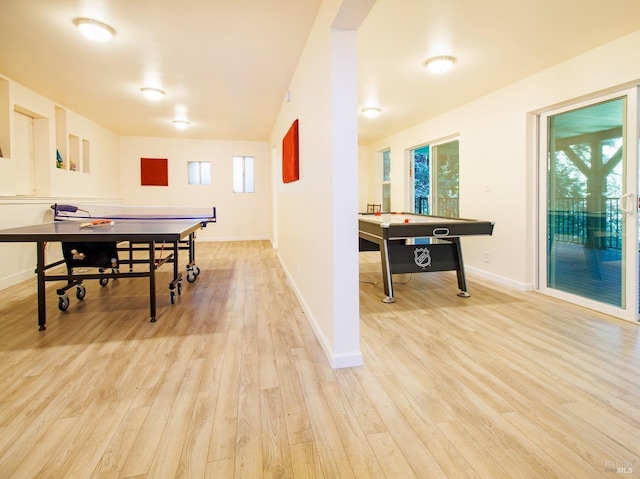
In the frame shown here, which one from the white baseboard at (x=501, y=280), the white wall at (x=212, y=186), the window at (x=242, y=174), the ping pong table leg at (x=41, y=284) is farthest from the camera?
the window at (x=242, y=174)

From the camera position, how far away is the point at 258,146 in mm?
8141

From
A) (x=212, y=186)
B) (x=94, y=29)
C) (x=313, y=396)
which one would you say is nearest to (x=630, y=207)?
(x=313, y=396)

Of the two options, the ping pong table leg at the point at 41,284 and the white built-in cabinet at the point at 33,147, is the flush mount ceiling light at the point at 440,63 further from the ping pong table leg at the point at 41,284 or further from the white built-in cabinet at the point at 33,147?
the white built-in cabinet at the point at 33,147

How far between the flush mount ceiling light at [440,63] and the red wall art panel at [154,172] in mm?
6186

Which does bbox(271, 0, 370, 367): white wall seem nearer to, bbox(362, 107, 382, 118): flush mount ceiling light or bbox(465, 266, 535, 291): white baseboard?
bbox(362, 107, 382, 118): flush mount ceiling light

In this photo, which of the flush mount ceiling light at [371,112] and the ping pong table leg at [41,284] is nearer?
the ping pong table leg at [41,284]

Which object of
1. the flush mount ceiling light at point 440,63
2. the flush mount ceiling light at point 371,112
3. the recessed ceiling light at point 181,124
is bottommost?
the flush mount ceiling light at point 440,63

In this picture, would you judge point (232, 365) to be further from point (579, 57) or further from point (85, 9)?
point (579, 57)

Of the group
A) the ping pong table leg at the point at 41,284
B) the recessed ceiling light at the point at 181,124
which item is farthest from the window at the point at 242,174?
the ping pong table leg at the point at 41,284

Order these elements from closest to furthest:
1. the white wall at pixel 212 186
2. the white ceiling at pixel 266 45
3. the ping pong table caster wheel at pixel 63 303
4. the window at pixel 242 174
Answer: the white ceiling at pixel 266 45 < the ping pong table caster wheel at pixel 63 303 < the white wall at pixel 212 186 < the window at pixel 242 174

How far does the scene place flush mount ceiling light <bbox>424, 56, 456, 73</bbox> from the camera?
10.4 feet

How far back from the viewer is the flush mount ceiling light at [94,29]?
2.63 meters

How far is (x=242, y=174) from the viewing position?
8180 millimetres

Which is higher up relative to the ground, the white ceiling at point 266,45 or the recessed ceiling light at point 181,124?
the recessed ceiling light at point 181,124
